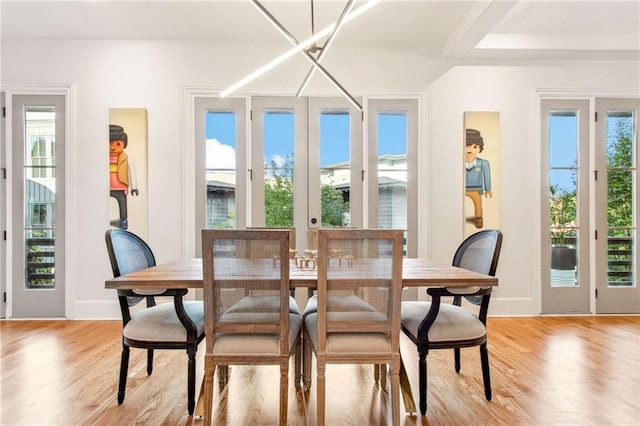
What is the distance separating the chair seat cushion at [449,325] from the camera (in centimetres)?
183

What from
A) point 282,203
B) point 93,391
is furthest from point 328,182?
point 93,391

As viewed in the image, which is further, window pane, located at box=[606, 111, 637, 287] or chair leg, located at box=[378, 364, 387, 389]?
window pane, located at box=[606, 111, 637, 287]

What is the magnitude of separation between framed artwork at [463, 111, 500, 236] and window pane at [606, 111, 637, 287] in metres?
1.29

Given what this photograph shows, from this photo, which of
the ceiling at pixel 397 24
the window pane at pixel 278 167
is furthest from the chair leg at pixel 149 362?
the ceiling at pixel 397 24

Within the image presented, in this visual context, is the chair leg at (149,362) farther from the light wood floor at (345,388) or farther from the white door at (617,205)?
A: the white door at (617,205)

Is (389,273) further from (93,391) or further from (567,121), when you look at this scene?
(567,121)

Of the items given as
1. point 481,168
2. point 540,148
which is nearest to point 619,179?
point 540,148

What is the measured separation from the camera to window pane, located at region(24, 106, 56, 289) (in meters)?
3.61

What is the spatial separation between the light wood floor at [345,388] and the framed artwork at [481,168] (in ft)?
4.18

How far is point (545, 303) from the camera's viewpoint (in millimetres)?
3750

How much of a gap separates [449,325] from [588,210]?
3.01 meters

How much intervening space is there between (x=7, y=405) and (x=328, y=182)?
289 centimetres

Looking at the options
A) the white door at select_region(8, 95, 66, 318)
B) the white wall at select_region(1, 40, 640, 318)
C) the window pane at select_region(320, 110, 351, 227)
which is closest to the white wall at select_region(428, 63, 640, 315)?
the white wall at select_region(1, 40, 640, 318)

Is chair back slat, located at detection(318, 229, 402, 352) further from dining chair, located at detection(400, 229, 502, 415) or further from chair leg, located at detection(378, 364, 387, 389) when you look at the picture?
chair leg, located at detection(378, 364, 387, 389)
